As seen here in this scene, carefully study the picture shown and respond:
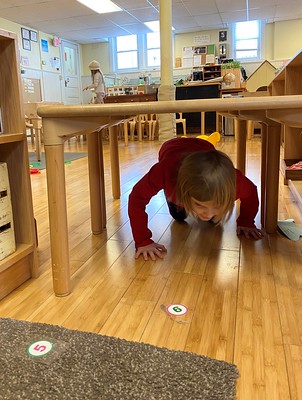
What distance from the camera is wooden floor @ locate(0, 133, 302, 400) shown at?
745 mm

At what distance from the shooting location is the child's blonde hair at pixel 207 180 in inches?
37.4

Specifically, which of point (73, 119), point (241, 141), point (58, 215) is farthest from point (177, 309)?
point (241, 141)

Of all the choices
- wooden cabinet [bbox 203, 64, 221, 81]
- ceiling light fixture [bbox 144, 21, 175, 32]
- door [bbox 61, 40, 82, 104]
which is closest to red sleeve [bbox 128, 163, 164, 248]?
wooden cabinet [bbox 203, 64, 221, 81]

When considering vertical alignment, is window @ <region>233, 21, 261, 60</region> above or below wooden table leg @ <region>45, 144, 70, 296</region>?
above

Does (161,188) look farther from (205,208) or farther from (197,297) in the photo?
(197,297)

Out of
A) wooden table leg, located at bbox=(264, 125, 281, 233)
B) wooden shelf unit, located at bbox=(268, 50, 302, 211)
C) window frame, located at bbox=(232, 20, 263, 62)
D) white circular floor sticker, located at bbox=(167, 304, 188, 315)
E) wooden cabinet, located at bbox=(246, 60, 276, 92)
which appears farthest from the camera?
window frame, located at bbox=(232, 20, 263, 62)

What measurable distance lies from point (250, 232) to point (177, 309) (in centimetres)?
61

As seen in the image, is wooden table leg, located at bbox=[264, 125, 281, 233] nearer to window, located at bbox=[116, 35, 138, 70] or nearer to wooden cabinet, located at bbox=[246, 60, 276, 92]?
wooden cabinet, located at bbox=[246, 60, 276, 92]

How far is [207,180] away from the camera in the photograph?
0.95m

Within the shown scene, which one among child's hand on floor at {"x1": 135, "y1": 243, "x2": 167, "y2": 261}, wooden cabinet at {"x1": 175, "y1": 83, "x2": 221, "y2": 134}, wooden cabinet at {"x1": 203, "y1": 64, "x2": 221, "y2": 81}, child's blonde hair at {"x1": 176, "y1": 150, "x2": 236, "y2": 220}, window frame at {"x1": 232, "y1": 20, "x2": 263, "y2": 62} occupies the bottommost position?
child's hand on floor at {"x1": 135, "y1": 243, "x2": 167, "y2": 261}

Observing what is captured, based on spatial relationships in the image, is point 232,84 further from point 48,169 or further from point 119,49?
point 48,169

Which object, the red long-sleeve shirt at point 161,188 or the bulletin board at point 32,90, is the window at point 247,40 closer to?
the bulletin board at point 32,90

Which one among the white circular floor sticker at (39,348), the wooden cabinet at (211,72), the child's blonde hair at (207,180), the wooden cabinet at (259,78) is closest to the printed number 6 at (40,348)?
the white circular floor sticker at (39,348)

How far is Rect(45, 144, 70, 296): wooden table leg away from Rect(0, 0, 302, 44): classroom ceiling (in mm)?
5561
